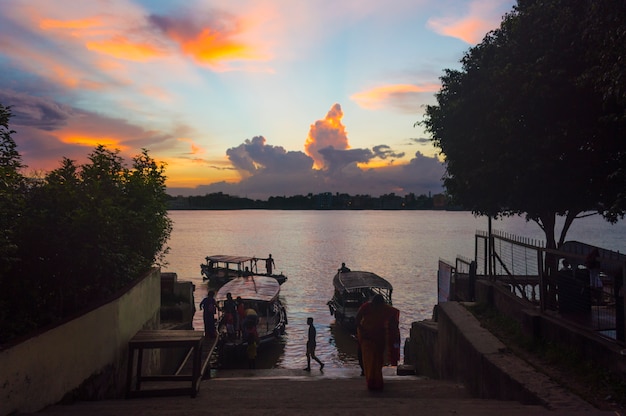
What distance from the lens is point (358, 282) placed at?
2905 cm

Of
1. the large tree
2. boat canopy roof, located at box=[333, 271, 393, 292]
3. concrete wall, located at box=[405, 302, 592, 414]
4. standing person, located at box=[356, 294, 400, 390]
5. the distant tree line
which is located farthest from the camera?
boat canopy roof, located at box=[333, 271, 393, 292]

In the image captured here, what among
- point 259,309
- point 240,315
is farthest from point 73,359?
point 259,309

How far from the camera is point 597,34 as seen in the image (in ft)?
36.2

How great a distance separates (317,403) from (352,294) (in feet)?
73.9

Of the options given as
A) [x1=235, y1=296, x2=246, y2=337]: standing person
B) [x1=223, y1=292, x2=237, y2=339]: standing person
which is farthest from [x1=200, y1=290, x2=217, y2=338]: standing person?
[x1=223, y1=292, x2=237, y2=339]: standing person

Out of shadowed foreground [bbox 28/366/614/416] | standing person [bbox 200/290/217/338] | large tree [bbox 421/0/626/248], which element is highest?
large tree [bbox 421/0/626/248]

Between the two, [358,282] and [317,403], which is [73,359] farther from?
[358,282]

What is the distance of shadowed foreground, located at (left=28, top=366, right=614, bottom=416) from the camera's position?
566 centimetres

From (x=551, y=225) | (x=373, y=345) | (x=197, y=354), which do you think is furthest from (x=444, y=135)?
(x=197, y=354)

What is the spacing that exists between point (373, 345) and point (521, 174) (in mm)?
10328

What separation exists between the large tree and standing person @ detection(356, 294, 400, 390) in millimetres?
7303

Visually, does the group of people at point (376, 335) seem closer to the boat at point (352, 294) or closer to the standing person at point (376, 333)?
the standing person at point (376, 333)

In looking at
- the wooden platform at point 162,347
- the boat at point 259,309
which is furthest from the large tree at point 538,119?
the boat at point 259,309

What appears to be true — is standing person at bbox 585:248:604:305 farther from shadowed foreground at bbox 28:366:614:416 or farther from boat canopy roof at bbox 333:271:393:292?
boat canopy roof at bbox 333:271:393:292
